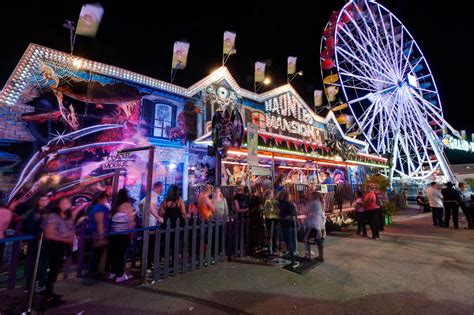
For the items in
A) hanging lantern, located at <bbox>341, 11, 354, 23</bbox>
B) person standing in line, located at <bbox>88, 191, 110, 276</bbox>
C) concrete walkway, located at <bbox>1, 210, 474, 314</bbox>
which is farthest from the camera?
hanging lantern, located at <bbox>341, 11, 354, 23</bbox>

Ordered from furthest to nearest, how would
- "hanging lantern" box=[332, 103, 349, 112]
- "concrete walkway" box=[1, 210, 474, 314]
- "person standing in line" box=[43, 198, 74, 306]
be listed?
"hanging lantern" box=[332, 103, 349, 112]
"person standing in line" box=[43, 198, 74, 306]
"concrete walkway" box=[1, 210, 474, 314]

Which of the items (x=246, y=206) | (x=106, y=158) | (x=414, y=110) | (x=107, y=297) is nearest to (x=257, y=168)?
(x=246, y=206)

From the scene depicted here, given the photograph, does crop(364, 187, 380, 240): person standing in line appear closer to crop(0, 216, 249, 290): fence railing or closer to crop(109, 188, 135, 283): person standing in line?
crop(0, 216, 249, 290): fence railing

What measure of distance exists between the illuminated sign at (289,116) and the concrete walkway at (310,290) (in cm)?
993

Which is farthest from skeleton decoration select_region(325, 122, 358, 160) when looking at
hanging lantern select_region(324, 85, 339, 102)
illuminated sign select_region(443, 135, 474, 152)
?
illuminated sign select_region(443, 135, 474, 152)

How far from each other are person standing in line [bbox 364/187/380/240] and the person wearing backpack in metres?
3.97

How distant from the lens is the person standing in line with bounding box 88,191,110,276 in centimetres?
468

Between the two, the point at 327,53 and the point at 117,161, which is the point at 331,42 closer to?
the point at 327,53

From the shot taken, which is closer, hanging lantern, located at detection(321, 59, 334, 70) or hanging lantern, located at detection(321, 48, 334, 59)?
hanging lantern, located at detection(321, 48, 334, 59)

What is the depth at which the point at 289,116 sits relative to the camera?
1579 cm

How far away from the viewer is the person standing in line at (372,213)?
8.34 m

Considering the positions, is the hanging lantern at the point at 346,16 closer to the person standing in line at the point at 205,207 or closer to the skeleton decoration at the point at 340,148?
the skeleton decoration at the point at 340,148

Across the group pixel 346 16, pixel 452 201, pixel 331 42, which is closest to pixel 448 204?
pixel 452 201

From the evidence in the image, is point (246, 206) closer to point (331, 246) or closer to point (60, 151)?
point (331, 246)
